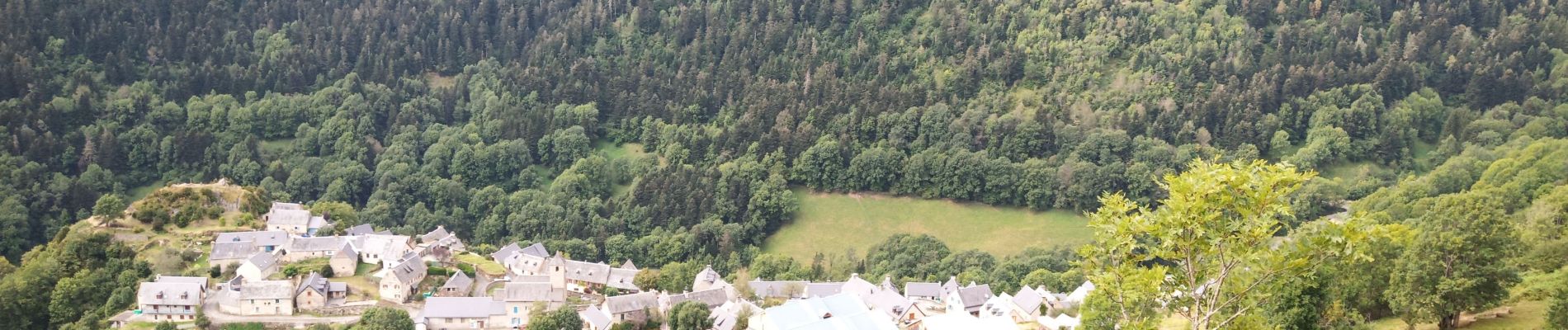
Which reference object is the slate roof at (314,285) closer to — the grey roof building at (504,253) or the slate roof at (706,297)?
the grey roof building at (504,253)

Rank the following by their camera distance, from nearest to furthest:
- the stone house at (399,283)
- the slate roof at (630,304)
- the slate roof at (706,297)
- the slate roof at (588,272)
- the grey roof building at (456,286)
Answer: the slate roof at (630,304)
the slate roof at (706,297)
the stone house at (399,283)
the grey roof building at (456,286)
the slate roof at (588,272)

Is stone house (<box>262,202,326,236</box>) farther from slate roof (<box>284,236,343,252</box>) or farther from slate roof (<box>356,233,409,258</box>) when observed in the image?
slate roof (<box>356,233,409,258</box>)

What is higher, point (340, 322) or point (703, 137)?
point (340, 322)

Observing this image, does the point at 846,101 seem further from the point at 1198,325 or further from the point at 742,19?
the point at 1198,325

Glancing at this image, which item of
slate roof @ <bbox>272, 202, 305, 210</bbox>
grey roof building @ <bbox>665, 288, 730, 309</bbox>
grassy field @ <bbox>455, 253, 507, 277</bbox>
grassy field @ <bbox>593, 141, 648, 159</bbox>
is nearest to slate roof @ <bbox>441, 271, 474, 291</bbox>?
grassy field @ <bbox>455, 253, 507, 277</bbox>

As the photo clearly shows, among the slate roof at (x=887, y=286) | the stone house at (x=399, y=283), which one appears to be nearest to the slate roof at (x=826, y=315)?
the slate roof at (x=887, y=286)

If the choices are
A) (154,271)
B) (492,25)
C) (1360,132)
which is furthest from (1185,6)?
Answer: (154,271)
